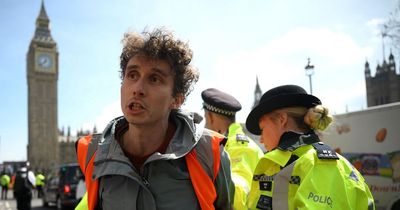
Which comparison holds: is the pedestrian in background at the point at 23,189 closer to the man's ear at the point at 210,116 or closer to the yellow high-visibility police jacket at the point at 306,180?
A: the man's ear at the point at 210,116

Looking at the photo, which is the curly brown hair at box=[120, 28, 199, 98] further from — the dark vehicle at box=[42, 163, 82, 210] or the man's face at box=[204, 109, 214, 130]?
the dark vehicle at box=[42, 163, 82, 210]

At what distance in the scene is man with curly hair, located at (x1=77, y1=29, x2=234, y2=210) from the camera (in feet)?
5.90

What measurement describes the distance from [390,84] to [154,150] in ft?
227

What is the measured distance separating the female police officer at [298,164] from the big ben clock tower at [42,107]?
97773 millimetres

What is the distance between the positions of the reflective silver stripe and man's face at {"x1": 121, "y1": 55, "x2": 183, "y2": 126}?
679mm

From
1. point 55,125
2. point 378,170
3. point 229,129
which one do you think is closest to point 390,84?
point 378,170

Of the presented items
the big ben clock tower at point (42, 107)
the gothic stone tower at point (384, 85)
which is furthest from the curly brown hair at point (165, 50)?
the big ben clock tower at point (42, 107)

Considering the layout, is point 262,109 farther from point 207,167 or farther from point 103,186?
point 103,186

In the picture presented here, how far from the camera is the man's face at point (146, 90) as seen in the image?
1886 millimetres

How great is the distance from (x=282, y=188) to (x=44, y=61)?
103 m

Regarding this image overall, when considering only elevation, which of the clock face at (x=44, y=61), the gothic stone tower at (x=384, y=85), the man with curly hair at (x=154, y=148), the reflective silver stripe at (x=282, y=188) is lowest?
the reflective silver stripe at (x=282, y=188)

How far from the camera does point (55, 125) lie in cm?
9612

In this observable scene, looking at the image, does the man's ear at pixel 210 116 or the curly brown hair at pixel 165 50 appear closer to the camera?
the curly brown hair at pixel 165 50

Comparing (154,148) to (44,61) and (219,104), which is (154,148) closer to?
(219,104)
